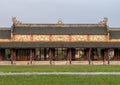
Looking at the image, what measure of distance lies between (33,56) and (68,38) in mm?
6089

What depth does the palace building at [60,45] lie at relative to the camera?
68.9 m

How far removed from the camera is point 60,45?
6894cm

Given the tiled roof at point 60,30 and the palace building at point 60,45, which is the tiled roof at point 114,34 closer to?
the palace building at point 60,45

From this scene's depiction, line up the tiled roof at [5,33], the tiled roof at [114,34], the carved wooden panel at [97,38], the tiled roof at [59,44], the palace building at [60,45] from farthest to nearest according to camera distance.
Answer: the tiled roof at [114,34] < the carved wooden panel at [97,38] < the tiled roof at [5,33] < the palace building at [60,45] < the tiled roof at [59,44]

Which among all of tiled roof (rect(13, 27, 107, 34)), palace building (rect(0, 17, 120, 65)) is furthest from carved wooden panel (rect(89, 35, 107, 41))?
tiled roof (rect(13, 27, 107, 34))

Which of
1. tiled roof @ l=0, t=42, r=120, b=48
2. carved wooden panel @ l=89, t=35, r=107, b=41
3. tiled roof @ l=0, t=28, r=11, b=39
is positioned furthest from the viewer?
carved wooden panel @ l=89, t=35, r=107, b=41

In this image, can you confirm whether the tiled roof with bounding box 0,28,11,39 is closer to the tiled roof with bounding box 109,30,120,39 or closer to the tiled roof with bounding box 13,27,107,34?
the tiled roof with bounding box 13,27,107,34

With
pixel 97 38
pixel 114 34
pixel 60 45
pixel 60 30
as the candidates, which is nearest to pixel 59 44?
pixel 60 45

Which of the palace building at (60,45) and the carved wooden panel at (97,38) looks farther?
the carved wooden panel at (97,38)

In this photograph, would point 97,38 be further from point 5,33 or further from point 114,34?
point 5,33

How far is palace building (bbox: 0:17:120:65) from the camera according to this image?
68875 mm

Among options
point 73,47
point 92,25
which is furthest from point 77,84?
point 92,25

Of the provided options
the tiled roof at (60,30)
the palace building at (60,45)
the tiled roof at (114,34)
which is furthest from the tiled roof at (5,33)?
the tiled roof at (114,34)

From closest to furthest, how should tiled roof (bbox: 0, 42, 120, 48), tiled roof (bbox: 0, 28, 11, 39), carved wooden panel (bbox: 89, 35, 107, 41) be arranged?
tiled roof (bbox: 0, 42, 120, 48) < tiled roof (bbox: 0, 28, 11, 39) < carved wooden panel (bbox: 89, 35, 107, 41)
